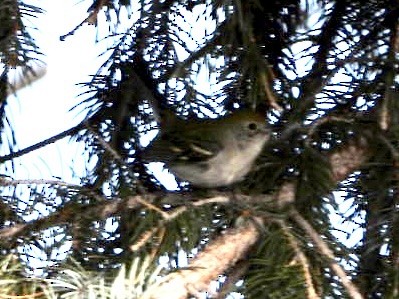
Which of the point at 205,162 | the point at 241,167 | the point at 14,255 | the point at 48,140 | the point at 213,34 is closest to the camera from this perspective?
the point at 14,255

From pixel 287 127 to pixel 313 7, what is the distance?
0.19 meters

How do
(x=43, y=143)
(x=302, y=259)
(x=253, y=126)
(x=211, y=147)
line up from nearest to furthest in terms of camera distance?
(x=302, y=259) < (x=43, y=143) < (x=253, y=126) < (x=211, y=147)

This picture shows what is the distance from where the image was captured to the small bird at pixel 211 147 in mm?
1479

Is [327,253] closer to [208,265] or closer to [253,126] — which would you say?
[208,265]

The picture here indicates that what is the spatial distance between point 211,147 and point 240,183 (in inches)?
12.8

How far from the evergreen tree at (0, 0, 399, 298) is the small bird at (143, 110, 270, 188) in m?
0.04

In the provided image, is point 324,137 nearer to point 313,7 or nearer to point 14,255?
point 313,7

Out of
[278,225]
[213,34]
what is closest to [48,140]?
[213,34]

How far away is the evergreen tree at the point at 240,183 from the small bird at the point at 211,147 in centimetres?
4

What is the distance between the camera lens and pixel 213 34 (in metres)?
1.24

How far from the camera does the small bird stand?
1.48 metres

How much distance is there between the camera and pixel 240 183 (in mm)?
1437

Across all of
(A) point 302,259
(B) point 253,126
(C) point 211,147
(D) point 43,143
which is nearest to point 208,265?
(A) point 302,259

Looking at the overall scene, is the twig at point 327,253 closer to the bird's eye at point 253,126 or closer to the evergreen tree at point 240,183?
the evergreen tree at point 240,183
